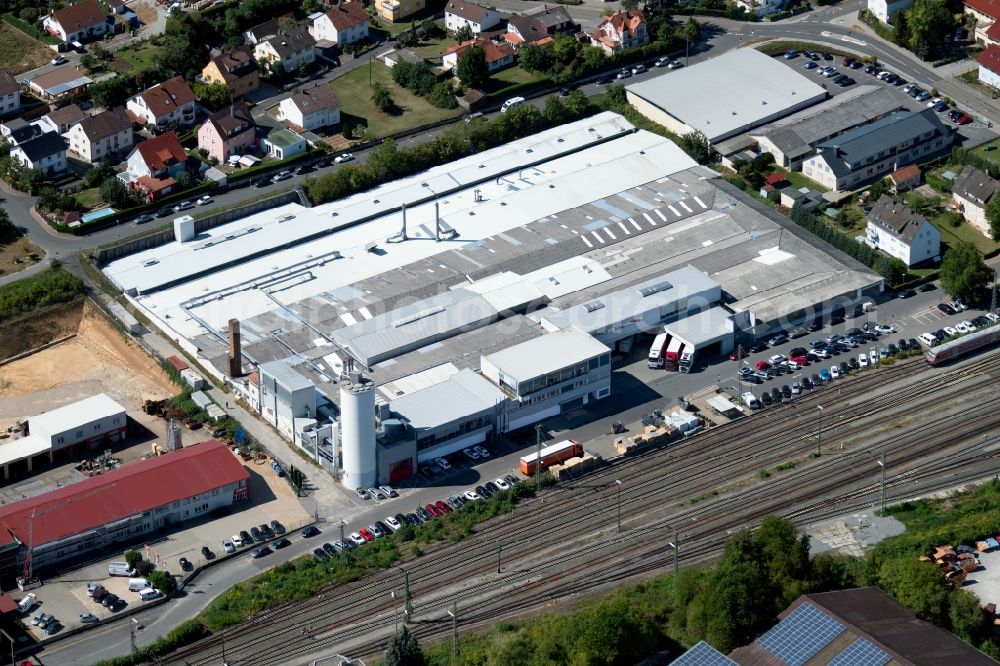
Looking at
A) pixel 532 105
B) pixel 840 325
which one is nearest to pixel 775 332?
pixel 840 325

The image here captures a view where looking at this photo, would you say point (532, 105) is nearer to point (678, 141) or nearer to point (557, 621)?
point (678, 141)

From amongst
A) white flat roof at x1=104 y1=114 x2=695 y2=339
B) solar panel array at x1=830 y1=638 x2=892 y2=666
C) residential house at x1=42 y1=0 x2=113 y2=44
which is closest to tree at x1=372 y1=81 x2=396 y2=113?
white flat roof at x1=104 y1=114 x2=695 y2=339

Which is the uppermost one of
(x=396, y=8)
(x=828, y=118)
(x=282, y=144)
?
(x=396, y=8)

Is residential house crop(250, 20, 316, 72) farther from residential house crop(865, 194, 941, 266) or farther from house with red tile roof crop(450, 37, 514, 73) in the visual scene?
residential house crop(865, 194, 941, 266)

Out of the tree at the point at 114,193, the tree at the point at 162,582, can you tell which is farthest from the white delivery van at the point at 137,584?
the tree at the point at 114,193

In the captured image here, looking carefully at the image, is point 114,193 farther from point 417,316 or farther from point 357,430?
point 357,430

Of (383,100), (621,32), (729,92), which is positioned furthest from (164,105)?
(729,92)
